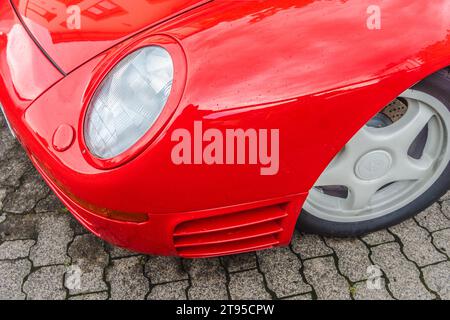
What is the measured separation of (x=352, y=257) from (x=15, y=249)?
Answer: 1.55 metres

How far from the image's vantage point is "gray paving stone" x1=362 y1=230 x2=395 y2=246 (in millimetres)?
2150

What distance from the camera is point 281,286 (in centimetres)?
199

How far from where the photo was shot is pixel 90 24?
1822 millimetres

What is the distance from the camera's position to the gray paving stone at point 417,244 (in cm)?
208

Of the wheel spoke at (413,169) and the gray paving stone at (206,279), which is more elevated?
the wheel spoke at (413,169)

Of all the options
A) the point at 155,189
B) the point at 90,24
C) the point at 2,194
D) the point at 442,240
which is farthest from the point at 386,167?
the point at 2,194

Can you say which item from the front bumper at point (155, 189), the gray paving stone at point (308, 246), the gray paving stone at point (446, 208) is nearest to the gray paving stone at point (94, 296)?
the front bumper at point (155, 189)

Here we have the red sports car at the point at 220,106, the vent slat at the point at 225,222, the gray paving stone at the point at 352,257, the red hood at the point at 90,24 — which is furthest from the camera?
the gray paving stone at the point at 352,257

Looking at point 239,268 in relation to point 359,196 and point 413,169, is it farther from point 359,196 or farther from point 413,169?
point 413,169

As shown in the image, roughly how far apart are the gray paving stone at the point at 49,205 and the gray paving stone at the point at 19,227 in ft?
0.15

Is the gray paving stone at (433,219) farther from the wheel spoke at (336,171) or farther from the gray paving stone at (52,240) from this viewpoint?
the gray paving stone at (52,240)

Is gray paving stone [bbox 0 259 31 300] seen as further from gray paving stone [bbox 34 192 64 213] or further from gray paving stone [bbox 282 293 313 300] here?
gray paving stone [bbox 282 293 313 300]
